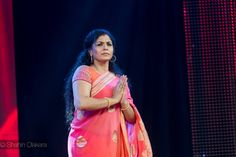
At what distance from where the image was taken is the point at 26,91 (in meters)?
3.99

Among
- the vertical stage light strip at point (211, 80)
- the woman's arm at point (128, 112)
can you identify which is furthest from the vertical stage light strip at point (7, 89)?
the vertical stage light strip at point (211, 80)

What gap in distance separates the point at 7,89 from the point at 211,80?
5.23 feet

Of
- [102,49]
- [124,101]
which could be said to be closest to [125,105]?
[124,101]

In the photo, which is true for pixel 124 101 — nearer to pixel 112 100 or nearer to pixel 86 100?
pixel 112 100

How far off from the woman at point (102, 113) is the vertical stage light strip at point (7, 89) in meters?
1.06

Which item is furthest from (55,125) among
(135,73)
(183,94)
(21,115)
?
(183,94)

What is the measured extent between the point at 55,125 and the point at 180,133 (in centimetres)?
97

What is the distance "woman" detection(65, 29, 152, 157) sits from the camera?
2.89 metres

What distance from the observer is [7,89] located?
3922mm

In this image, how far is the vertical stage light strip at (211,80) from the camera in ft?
13.6

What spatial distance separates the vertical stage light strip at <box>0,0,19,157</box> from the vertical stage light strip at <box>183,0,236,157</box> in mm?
1367

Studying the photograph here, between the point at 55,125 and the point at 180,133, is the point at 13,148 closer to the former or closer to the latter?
the point at 55,125

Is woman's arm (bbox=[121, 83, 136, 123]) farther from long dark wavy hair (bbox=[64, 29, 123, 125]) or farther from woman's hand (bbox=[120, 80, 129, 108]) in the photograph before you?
long dark wavy hair (bbox=[64, 29, 123, 125])

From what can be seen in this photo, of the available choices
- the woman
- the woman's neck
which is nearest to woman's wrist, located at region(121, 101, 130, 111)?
the woman
